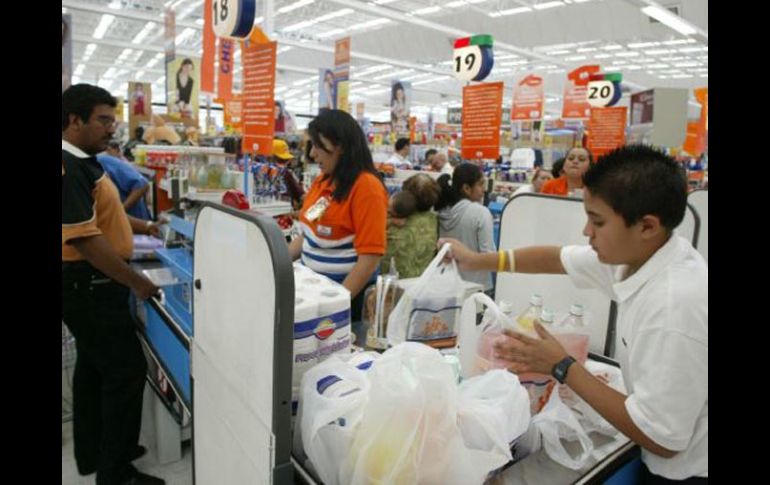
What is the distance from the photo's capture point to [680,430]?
121 cm

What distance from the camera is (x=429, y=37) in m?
16.4

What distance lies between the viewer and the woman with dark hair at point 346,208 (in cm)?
231

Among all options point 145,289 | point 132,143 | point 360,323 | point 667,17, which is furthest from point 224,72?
point 667,17

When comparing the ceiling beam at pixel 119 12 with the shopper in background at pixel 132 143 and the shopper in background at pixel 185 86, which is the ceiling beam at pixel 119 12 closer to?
the shopper in background at pixel 132 143

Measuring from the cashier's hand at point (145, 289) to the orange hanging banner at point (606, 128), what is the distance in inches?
344

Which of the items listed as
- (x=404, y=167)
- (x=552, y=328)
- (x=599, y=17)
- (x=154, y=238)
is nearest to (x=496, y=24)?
(x=599, y=17)

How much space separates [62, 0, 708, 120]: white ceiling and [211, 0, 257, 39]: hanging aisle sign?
15.5ft

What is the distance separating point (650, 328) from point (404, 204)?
2167mm

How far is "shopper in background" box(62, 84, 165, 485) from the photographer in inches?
86.4

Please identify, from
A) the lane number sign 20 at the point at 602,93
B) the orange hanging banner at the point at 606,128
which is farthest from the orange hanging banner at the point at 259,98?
the lane number sign 20 at the point at 602,93

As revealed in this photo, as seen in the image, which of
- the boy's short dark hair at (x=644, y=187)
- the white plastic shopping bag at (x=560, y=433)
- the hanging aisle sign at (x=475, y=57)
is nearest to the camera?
the boy's short dark hair at (x=644, y=187)

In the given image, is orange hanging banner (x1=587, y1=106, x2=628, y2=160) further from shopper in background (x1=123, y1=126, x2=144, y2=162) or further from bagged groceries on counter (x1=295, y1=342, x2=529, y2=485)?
bagged groceries on counter (x1=295, y1=342, x2=529, y2=485)

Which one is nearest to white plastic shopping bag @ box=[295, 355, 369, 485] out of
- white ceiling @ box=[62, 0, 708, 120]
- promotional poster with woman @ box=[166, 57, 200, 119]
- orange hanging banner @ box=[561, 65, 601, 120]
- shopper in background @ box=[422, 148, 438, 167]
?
promotional poster with woman @ box=[166, 57, 200, 119]

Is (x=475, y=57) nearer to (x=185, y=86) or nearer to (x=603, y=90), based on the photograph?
(x=185, y=86)
